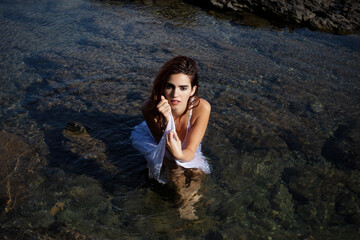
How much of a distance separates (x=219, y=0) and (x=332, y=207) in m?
9.09

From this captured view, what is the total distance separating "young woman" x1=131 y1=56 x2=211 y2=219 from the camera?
12.5 ft

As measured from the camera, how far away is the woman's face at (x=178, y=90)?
12.7ft

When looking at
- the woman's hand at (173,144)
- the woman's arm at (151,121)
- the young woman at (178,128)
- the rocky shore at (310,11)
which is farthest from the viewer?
the rocky shore at (310,11)

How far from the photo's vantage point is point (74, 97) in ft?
20.1

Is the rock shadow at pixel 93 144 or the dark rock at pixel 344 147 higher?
the dark rock at pixel 344 147

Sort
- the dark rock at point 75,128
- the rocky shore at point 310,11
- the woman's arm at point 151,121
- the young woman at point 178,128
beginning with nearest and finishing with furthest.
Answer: the young woman at point 178,128
the woman's arm at point 151,121
the dark rock at point 75,128
the rocky shore at point 310,11

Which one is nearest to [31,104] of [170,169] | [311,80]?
[170,169]

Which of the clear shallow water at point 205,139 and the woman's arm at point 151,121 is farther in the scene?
the woman's arm at point 151,121

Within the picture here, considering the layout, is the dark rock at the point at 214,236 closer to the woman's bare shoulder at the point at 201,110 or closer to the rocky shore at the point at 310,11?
the woman's bare shoulder at the point at 201,110

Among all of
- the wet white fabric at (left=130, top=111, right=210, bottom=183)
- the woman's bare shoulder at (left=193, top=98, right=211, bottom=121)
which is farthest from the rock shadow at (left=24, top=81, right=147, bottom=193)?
the woman's bare shoulder at (left=193, top=98, right=211, bottom=121)

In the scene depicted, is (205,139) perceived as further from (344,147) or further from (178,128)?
(344,147)

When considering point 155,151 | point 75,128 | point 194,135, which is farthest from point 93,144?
point 194,135

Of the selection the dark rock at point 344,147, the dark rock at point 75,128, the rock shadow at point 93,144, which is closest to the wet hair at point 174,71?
the rock shadow at point 93,144

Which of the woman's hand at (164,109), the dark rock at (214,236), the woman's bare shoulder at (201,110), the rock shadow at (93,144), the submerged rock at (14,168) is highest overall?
the woman's hand at (164,109)
